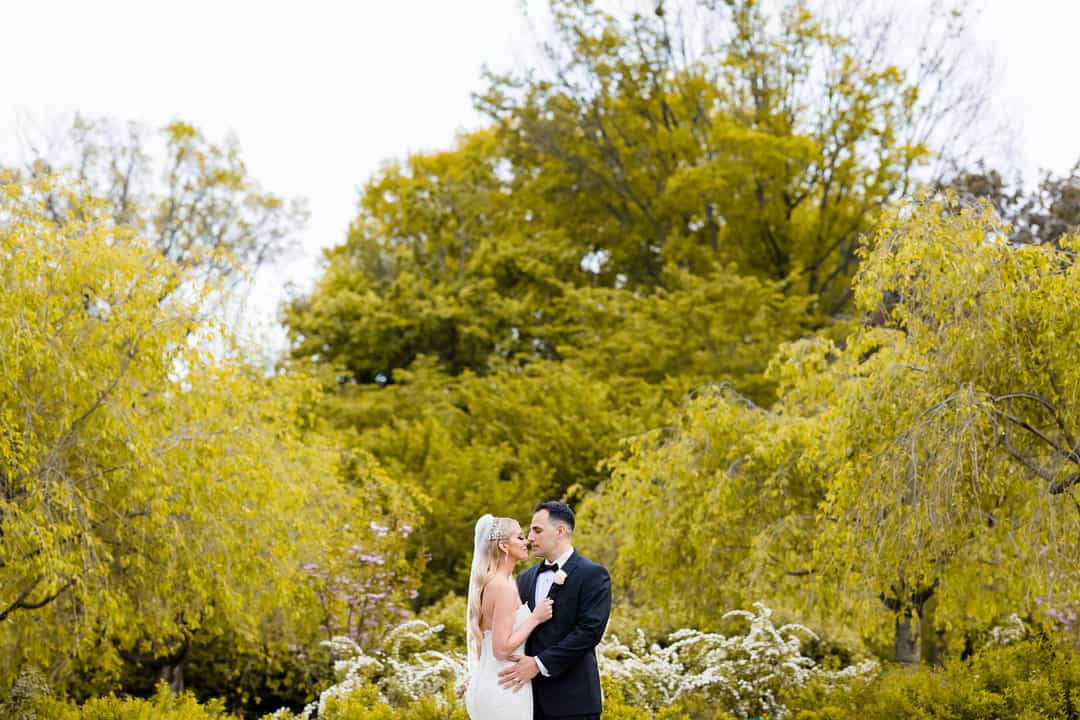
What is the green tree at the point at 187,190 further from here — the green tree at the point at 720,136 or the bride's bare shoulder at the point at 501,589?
the bride's bare shoulder at the point at 501,589

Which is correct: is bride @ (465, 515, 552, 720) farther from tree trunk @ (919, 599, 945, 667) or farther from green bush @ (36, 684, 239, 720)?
tree trunk @ (919, 599, 945, 667)

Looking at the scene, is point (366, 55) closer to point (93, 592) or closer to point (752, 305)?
point (752, 305)

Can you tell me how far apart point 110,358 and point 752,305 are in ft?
44.6

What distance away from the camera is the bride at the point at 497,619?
4660 mm

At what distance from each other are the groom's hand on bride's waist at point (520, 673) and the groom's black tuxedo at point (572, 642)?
0.05 m

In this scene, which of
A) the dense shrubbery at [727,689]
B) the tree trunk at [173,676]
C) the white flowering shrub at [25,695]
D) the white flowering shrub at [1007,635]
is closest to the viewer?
the dense shrubbery at [727,689]

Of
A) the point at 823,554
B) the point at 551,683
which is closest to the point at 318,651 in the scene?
the point at 823,554

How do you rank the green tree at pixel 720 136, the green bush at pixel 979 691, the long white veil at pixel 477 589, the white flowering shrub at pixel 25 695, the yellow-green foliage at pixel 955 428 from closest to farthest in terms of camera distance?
the long white veil at pixel 477 589 < the yellow-green foliage at pixel 955 428 < the green bush at pixel 979 691 < the white flowering shrub at pixel 25 695 < the green tree at pixel 720 136

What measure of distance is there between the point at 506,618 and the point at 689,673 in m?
4.95

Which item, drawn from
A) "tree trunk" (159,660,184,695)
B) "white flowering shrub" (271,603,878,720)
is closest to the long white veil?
"white flowering shrub" (271,603,878,720)

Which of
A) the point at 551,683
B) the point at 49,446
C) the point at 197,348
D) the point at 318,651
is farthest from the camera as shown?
the point at 318,651

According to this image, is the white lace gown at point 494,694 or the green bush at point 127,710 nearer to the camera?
the white lace gown at point 494,694

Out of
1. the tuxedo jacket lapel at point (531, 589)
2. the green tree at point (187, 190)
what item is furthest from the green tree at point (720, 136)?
the tuxedo jacket lapel at point (531, 589)

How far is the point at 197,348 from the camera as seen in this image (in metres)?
8.20
